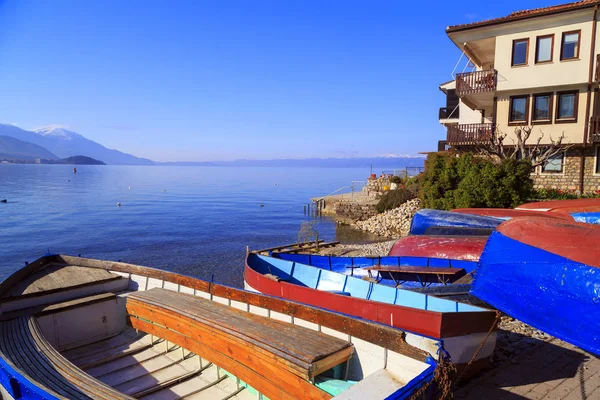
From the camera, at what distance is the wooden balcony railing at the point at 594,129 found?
2333 centimetres

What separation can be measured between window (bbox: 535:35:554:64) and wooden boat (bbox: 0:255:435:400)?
83.2 ft

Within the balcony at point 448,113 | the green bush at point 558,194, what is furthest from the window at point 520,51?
the balcony at point 448,113

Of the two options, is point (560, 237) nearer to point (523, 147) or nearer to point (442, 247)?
point (442, 247)

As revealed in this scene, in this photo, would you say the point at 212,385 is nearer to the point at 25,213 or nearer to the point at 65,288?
the point at 65,288

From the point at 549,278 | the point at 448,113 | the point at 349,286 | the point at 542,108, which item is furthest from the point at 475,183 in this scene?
the point at 448,113

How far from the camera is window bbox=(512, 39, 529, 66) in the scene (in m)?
25.0

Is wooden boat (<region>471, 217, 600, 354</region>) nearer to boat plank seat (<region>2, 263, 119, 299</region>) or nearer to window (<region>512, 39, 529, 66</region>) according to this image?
boat plank seat (<region>2, 263, 119, 299</region>)

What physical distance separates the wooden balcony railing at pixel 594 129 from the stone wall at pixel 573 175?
3.54 feet

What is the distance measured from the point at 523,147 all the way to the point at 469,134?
186 inches

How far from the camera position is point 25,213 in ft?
155

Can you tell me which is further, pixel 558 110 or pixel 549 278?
pixel 558 110

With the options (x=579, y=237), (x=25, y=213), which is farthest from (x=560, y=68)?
(x=25, y=213)

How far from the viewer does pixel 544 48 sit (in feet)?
80.6

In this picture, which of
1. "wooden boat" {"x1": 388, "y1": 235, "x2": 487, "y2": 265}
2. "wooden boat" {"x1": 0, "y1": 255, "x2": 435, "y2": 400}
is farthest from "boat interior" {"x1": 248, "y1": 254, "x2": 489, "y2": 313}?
"wooden boat" {"x1": 388, "y1": 235, "x2": 487, "y2": 265}
